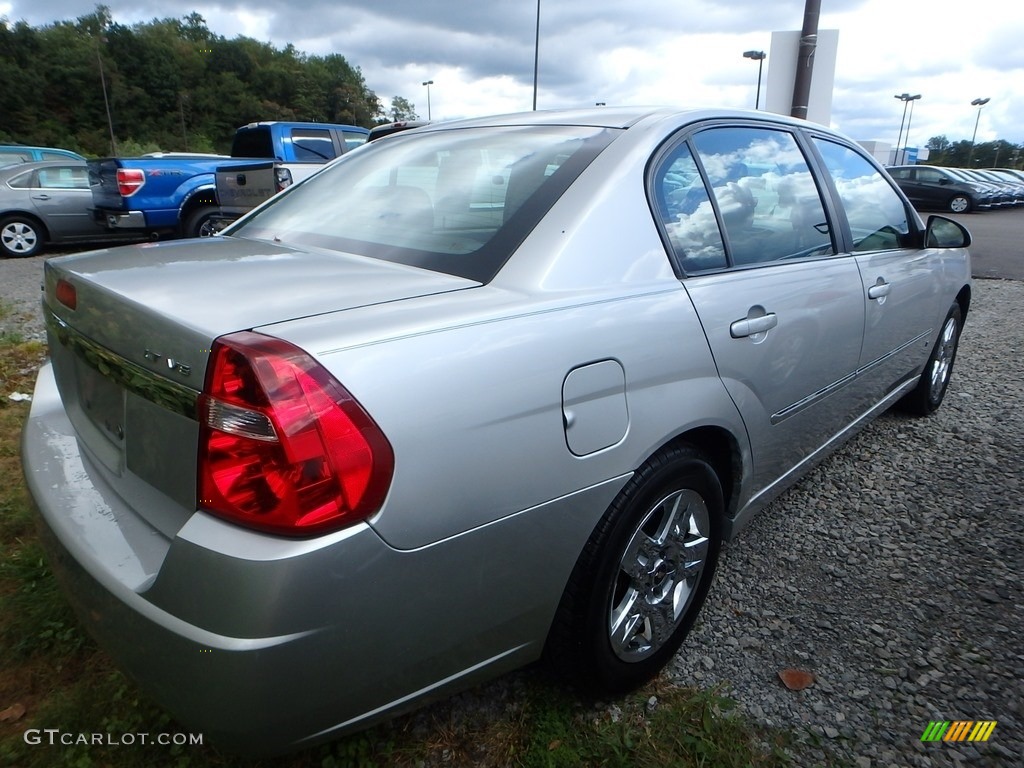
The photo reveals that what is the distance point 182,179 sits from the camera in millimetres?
10227

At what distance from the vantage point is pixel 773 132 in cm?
270

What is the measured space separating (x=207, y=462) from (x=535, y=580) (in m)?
0.74

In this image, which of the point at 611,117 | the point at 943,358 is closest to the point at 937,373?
the point at 943,358

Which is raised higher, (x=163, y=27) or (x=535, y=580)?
(x=163, y=27)

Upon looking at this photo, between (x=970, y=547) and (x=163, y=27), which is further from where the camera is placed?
(x=163, y=27)

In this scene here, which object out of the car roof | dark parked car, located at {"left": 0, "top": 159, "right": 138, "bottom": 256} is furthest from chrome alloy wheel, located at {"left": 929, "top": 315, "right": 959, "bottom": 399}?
dark parked car, located at {"left": 0, "top": 159, "right": 138, "bottom": 256}

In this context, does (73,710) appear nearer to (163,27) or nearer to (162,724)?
(162,724)

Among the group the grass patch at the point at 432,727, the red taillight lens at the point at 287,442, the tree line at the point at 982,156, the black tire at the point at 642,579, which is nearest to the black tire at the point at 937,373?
the black tire at the point at 642,579

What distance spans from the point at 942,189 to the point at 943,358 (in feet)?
75.2

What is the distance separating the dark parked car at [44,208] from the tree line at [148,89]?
4342cm

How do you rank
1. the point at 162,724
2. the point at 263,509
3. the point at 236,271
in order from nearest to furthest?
the point at 263,509 < the point at 236,271 < the point at 162,724

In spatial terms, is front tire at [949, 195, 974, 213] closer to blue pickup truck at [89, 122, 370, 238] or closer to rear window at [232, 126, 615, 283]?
blue pickup truck at [89, 122, 370, 238]

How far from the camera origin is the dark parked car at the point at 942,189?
2291 centimetres

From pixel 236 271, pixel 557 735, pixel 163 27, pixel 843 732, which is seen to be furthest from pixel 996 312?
pixel 163 27
